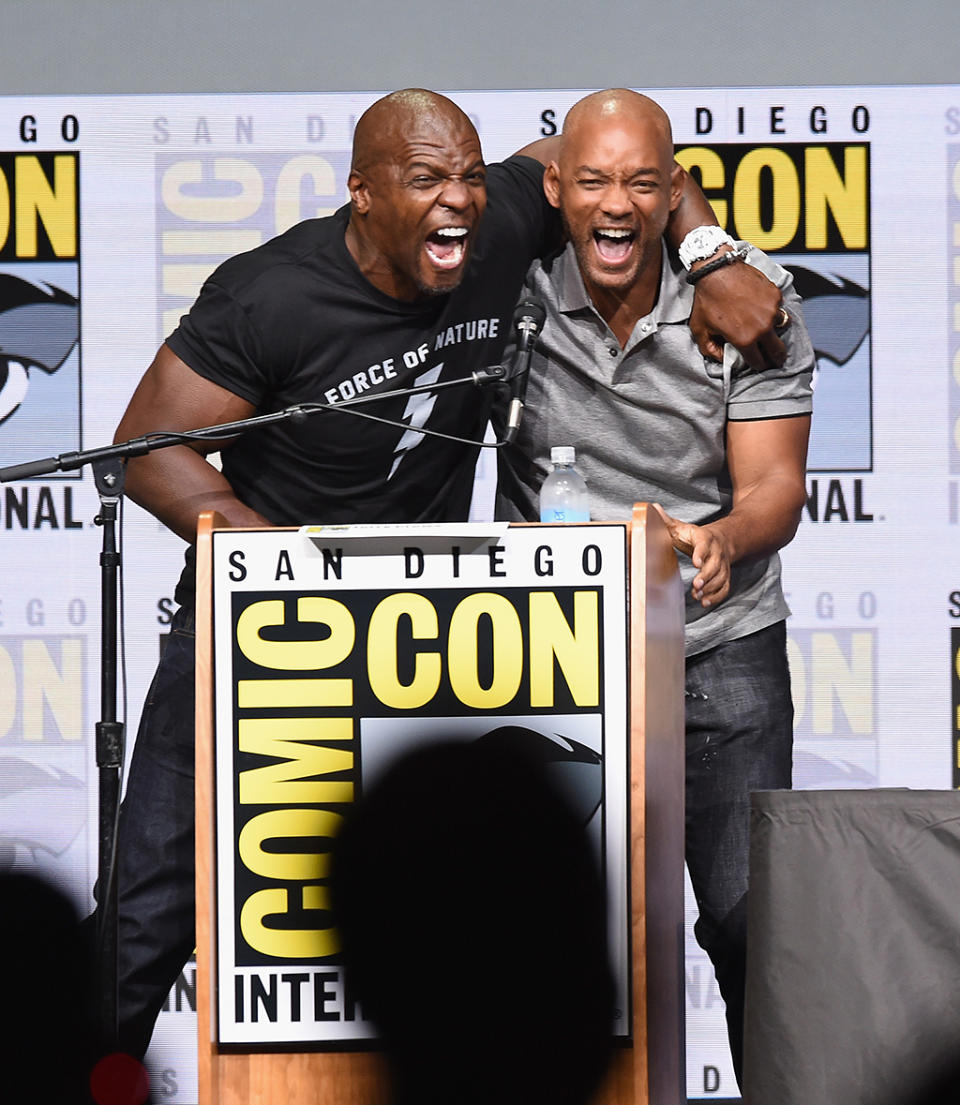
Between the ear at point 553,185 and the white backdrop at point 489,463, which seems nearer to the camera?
the ear at point 553,185

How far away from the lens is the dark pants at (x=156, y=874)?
2.38m

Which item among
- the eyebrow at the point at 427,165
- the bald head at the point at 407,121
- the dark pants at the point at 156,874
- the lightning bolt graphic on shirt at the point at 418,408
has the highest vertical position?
the bald head at the point at 407,121

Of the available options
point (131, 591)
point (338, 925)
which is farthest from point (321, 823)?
point (131, 591)

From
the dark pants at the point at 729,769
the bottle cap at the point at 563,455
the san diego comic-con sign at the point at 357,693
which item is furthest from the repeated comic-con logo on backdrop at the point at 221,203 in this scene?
the san diego comic-con sign at the point at 357,693

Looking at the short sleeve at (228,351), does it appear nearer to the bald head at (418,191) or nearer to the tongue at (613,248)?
the bald head at (418,191)

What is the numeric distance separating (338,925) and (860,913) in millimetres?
649

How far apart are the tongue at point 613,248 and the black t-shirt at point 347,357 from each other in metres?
0.15

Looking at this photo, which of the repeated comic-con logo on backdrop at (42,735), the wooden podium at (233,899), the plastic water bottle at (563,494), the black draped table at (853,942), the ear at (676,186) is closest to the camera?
the black draped table at (853,942)

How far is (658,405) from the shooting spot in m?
2.54

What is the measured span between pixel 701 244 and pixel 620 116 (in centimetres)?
26

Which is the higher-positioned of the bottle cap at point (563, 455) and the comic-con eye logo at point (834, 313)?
the comic-con eye logo at point (834, 313)

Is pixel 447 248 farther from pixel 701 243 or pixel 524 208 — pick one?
pixel 701 243

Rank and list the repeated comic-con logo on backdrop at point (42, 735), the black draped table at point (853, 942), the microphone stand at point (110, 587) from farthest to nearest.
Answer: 1. the repeated comic-con logo on backdrop at point (42, 735)
2. the microphone stand at point (110, 587)
3. the black draped table at point (853, 942)

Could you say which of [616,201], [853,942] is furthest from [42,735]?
[853,942]
